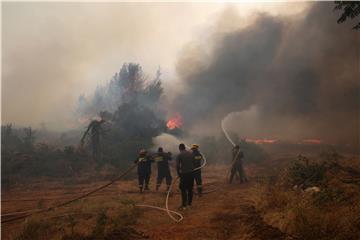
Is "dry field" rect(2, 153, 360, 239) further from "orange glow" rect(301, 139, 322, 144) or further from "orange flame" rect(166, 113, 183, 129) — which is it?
"orange glow" rect(301, 139, 322, 144)

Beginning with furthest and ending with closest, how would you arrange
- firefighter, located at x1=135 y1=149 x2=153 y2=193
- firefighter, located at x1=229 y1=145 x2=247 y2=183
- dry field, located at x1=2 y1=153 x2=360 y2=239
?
1. firefighter, located at x1=229 y1=145 x2=247 y2=183
2. firefighter, located at x1=135 y1=149 x2=153 y2=193
3. dry field, located at x1=2 y1=153 x2=360 y2=239

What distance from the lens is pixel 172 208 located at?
10.5m

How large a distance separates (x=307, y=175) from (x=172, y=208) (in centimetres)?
474

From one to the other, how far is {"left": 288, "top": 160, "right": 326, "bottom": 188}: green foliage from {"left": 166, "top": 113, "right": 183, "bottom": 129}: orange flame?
20440 millimetres

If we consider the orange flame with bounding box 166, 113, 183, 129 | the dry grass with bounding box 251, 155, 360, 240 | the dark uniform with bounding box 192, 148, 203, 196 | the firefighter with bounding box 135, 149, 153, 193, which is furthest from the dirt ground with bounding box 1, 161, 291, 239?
the orange flame with bounding box 166, 113, 183, 129

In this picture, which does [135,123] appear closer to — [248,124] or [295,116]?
[248,124]

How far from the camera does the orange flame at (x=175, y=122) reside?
104 ft

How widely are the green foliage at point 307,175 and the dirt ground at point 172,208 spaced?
68.4 inches

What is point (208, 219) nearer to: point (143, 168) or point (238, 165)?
point (143, 168)

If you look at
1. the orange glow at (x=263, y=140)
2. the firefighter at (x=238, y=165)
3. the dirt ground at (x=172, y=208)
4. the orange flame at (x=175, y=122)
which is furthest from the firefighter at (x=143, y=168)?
the orange glow at (x=263, y=140)

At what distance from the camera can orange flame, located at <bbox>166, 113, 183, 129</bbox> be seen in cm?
3171

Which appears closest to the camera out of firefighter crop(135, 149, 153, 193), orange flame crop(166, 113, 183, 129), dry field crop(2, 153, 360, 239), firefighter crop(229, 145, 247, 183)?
dry field crop(2, 153, 360, 239)

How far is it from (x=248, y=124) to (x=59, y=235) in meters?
30.2

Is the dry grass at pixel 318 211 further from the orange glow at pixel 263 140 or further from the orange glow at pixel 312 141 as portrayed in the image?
the orange glow at pixel 263 140
